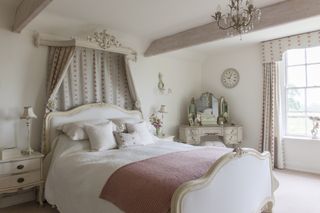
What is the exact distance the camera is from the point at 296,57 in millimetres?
4879

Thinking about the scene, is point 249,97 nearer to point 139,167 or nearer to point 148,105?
point 148,105

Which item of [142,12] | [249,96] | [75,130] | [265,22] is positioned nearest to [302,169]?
[249,96]

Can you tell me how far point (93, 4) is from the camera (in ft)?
10.6

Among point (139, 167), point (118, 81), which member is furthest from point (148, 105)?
point (139, 167)

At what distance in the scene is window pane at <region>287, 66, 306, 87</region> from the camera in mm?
4804

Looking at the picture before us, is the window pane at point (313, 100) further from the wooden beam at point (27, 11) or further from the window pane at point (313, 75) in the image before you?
the wooden beam at point (27, 11)

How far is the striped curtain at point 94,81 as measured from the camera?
12.4ft

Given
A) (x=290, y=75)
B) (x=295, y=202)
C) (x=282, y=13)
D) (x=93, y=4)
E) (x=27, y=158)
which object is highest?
(x=93, y=4)

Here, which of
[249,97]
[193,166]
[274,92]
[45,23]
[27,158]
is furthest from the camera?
[249,97]

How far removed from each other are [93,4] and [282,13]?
233cm

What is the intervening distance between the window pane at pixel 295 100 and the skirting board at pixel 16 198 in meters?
4.71

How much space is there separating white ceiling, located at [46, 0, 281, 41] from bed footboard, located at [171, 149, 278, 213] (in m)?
1.95

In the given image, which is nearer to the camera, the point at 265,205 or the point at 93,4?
the point at 265,205

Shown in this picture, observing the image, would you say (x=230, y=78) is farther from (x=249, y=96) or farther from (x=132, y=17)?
(x=132, y=17)
